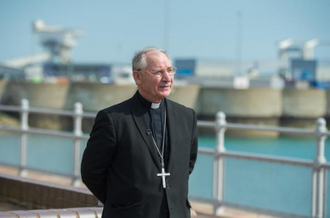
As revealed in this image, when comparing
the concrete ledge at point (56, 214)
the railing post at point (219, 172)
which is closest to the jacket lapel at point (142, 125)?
the concrete ledge at point (56, 214)

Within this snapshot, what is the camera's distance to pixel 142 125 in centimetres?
361

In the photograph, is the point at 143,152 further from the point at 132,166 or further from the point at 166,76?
the point at 166,76

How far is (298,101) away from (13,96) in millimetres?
21075

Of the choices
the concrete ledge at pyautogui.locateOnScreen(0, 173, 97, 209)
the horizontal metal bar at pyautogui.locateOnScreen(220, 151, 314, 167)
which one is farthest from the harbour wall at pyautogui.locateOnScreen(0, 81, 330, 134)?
the concrete ledge at pyautogui.locateOnScreen(0, 173, 97, 209)

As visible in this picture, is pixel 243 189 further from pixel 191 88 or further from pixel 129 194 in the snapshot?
pixel 191 88

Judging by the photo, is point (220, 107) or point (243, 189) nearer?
point (243, 189)

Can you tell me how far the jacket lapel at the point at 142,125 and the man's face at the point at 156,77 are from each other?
0.09 m

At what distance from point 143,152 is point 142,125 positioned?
5.1 inches

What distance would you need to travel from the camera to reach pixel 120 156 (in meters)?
3.60

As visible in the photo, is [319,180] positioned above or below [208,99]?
above

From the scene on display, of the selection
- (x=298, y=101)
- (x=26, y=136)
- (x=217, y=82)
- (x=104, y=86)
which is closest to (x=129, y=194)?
(x=26, y=136)

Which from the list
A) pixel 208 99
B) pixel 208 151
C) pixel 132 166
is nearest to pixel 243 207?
pixel 208 151

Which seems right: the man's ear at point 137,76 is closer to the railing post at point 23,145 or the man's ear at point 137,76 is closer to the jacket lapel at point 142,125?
the jacket lapel at point 142,125

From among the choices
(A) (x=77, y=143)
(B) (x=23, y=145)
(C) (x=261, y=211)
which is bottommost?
(C) (x=261, y=211)
